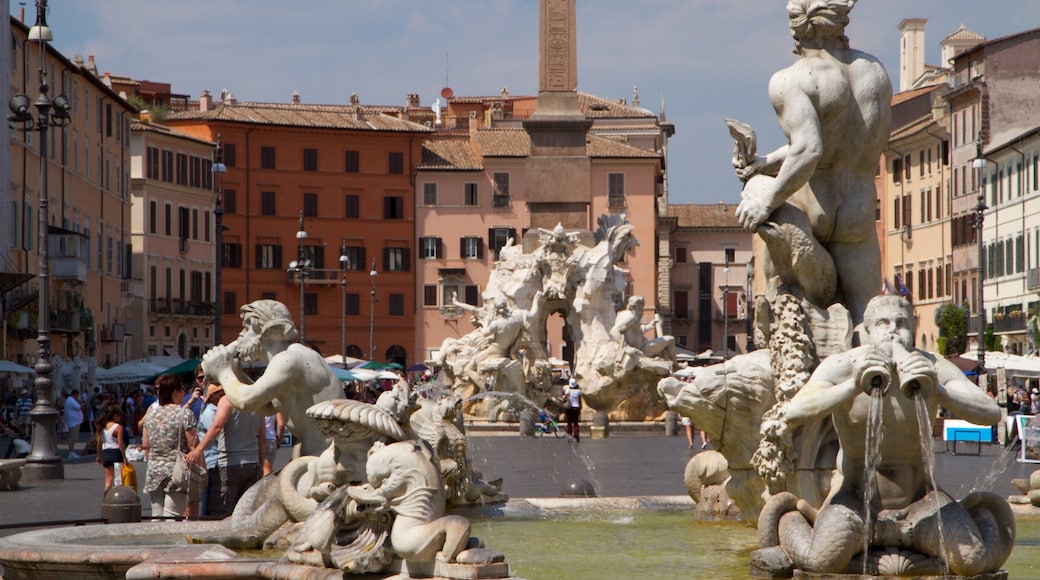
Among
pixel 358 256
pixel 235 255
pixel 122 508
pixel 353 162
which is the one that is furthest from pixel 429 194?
pixel 122 508

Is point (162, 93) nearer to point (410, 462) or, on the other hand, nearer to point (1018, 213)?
point (1018, 213)

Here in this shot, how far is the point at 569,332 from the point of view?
32375 mm

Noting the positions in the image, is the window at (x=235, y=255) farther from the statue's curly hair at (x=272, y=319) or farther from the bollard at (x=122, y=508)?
the statue's curly hair at (x=272, y=319)

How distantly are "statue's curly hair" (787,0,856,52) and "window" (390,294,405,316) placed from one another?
69.4 m

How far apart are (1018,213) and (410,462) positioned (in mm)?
51699

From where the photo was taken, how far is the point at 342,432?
6270mm

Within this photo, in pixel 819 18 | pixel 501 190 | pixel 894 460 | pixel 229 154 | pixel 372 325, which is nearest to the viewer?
pixel 894 460

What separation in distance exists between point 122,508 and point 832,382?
4.17 meters

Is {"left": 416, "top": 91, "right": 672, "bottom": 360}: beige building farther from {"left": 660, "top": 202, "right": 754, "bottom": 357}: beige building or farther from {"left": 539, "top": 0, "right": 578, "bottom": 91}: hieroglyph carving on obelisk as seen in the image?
{"left": 539, "top": 0, "right": 578, "bottom": 91}: hieroglyph carving on obelisk

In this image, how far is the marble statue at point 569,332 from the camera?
101 feet

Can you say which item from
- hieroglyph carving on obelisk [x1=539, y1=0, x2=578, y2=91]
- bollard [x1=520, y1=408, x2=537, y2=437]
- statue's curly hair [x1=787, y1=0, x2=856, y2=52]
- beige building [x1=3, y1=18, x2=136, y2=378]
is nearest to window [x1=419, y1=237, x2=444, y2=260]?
beige building [x1=3, y1=18, x2=136, y2=378]

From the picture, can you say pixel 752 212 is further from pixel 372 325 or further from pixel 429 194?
pixel 429 194

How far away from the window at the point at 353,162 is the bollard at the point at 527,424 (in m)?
48.6

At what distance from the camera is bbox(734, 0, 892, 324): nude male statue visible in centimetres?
800
